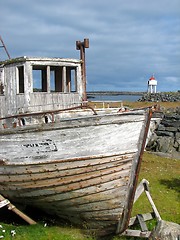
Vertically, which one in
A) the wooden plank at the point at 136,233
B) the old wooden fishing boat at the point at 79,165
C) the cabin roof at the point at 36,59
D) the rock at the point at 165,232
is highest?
the cabin roof at the point at 36,59

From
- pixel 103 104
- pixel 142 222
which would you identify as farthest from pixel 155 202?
pixel 103 104

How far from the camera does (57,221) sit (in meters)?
10.0

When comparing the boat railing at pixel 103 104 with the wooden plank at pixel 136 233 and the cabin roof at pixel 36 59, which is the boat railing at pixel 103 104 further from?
the wooden plank at pixel 136 233

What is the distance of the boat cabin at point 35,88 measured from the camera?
11133 mm

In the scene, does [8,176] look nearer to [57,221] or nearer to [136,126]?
[57,221]

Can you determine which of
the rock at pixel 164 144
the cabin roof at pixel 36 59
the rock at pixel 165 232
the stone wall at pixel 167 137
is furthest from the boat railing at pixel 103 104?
the rock at pixel 165 232

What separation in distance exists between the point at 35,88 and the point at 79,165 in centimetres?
401

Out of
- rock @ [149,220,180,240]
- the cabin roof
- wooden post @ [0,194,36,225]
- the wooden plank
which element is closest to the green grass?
wooden post @ [0,194,36,225]

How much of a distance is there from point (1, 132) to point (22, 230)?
2.65 meters

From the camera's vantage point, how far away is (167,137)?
74.1ft

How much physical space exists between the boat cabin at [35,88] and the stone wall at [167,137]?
9710mm

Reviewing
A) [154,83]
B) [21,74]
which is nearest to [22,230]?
[21,74]

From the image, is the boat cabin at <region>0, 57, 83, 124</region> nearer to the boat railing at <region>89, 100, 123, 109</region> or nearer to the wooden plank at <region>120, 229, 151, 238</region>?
the boat railing at <region>89, 100, 123, 109</region>

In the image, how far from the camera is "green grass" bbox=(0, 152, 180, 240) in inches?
367
